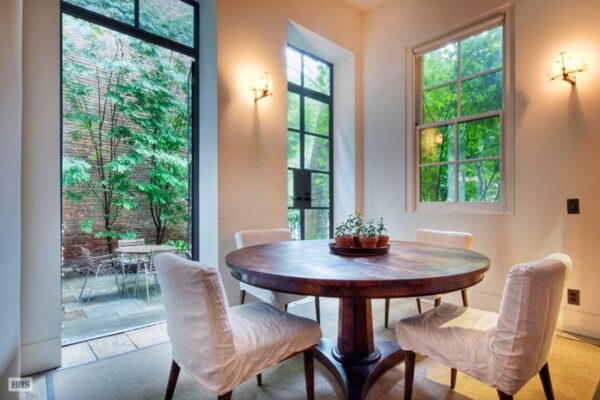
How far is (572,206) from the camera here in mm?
2490

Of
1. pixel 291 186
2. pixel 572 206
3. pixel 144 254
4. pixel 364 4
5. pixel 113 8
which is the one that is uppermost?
pixel 364 4

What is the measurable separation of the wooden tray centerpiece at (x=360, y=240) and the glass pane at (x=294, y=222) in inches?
74.3

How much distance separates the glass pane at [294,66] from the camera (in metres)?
3.85

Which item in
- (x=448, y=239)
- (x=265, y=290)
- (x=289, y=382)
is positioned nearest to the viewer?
(x=289, y=382)

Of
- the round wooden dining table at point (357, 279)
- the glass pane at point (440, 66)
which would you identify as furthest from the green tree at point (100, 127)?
the glass pane at point (440, 66)

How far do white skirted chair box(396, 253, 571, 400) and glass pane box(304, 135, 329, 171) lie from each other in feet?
9.48

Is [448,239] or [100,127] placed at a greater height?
[100,127]

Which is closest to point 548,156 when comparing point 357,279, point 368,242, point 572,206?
point 572,206

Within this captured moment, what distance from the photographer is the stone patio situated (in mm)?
2614

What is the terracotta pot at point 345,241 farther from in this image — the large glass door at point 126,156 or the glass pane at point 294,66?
the glass pane at point 294,66

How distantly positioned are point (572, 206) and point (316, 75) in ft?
10.2

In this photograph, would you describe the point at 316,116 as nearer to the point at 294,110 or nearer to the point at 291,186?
the point at 294,110

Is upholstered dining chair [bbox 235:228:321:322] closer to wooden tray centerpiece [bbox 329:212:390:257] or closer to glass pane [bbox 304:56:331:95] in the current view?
wooden tray centerpiece [bbox 329:212:390:257]

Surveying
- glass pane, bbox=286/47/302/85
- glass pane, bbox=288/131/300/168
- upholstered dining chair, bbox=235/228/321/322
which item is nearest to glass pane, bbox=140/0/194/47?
glass pane, bbox=286/47/302/85
